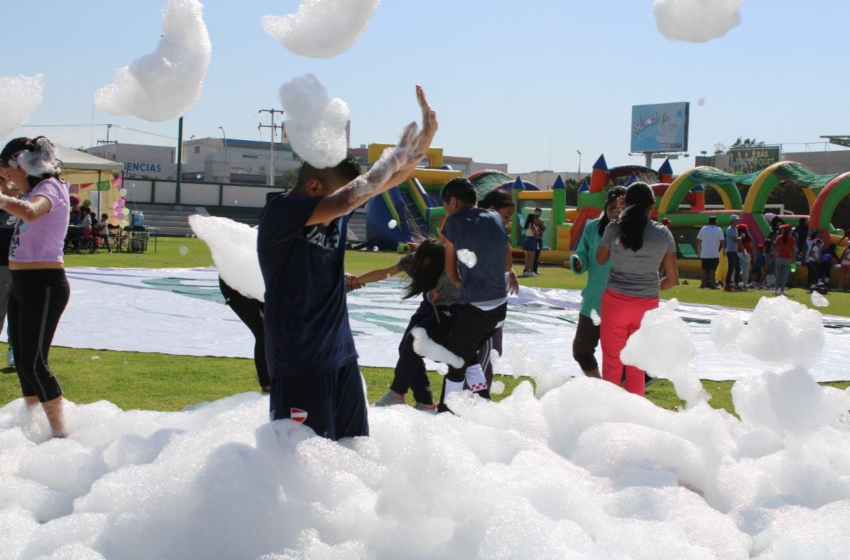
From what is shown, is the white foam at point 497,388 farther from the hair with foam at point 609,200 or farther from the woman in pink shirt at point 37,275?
the woman in pink shirt at point 37,275

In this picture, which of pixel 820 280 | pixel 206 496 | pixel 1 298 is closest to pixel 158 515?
pixel 206 496

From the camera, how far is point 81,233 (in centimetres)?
2311

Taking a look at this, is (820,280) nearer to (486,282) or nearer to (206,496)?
(486,282)

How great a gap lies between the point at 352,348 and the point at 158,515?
940mm

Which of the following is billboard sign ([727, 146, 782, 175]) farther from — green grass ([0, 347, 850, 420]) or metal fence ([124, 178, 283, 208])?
green grass ([0, 347, 850, 420])

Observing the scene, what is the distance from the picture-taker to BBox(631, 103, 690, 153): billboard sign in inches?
2245

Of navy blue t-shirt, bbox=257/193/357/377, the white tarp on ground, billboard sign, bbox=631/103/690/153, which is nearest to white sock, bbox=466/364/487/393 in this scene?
the white tarp on ground

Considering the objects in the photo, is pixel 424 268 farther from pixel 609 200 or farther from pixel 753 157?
pixel 753 157

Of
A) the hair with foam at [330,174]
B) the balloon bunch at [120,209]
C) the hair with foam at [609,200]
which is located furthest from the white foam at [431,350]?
the balloon bunch at [120,209]

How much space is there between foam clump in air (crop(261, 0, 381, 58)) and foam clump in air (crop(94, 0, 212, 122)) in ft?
1.52

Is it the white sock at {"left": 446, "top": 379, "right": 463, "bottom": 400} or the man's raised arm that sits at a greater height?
the man's raised arm

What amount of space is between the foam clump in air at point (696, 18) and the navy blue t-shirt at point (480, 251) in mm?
1663

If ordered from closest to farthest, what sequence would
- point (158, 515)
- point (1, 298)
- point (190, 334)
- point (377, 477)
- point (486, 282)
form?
point (158, 515)
point (377, 477)
point (486, 282)
point (1, 298)
point (190, 334)

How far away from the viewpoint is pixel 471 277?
509 cm
